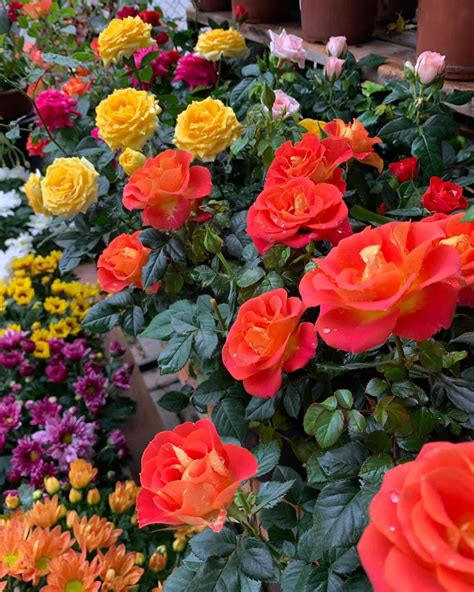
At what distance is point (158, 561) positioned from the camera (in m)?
0.93

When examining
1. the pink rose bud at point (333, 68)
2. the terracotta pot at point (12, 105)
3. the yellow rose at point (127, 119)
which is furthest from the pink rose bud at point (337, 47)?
the terracotta pot at point (12, 105)

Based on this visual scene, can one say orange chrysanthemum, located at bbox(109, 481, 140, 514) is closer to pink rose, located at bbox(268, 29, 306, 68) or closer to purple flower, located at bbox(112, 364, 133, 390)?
purple flower, located at bbox(112, 364, 133, 390)

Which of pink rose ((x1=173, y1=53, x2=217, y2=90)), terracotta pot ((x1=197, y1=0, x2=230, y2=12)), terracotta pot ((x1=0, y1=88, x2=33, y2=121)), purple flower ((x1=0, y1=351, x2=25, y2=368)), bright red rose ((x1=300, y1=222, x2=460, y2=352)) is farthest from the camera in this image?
terracotta pot ((x1=0, y1=88, x2=33, y2=121))

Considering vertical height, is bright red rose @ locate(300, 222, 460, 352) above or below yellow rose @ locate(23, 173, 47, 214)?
above

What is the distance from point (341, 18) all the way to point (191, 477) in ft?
3.79

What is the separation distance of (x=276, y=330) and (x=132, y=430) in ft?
3.25

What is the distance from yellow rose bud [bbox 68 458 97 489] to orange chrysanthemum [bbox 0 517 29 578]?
15 centimetres

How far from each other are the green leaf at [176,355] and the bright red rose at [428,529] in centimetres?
43

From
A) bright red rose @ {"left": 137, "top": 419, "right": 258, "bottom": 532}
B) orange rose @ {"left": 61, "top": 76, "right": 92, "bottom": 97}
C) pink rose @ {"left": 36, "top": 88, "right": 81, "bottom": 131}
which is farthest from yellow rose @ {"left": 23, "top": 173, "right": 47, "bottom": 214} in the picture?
bright red rose @ {"left": 137, "top": 419, "right": 258, "bottom": 532}

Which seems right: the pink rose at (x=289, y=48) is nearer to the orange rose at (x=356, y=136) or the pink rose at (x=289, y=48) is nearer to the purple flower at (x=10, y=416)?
the orange rose at (x=356, y=136)

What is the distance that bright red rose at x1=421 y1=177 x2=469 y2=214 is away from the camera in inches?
28.8

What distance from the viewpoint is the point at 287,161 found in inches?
27.7

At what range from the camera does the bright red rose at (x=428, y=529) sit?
0.84ft

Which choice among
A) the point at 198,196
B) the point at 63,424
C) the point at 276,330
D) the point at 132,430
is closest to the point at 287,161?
the point at 198,196
